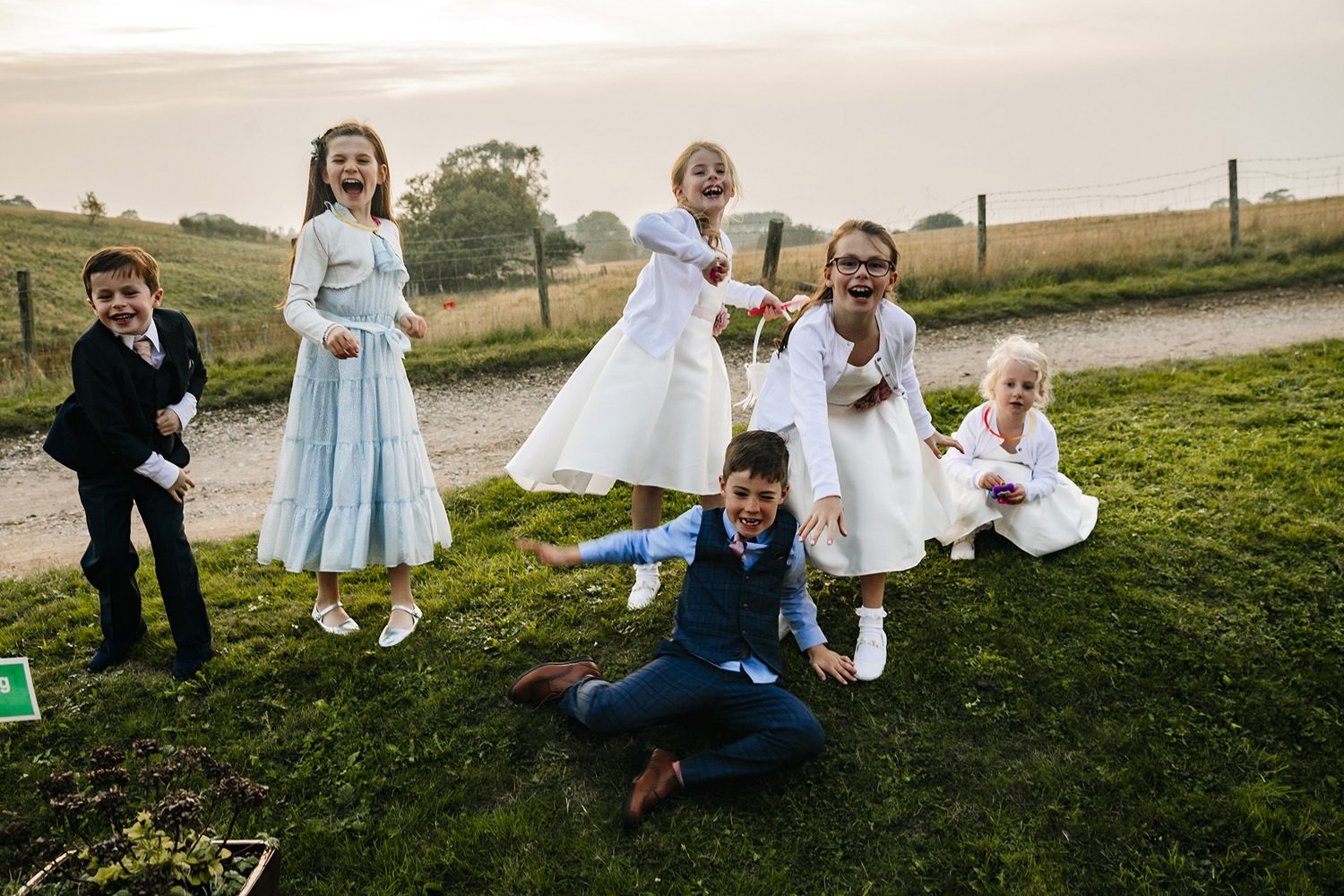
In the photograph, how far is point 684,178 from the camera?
465 centimetres

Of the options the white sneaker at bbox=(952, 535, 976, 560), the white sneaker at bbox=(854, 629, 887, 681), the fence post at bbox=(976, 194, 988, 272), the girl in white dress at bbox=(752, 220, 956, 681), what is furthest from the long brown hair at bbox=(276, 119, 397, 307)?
the fence post at bbox=(976, 194, 988, 272)

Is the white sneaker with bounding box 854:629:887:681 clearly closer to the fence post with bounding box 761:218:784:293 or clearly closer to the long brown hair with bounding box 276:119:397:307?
the long brown hair with bounding box 276:119:397:307

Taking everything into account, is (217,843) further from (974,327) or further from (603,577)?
(974,327)

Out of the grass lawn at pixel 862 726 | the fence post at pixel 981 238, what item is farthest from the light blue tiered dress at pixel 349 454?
the fence post at pixel 981 238

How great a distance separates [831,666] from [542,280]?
1126cm

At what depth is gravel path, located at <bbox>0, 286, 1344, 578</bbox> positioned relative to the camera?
7691mm

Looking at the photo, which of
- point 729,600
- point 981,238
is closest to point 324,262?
point 729,600

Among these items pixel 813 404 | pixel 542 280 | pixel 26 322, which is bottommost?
pixel 813 404

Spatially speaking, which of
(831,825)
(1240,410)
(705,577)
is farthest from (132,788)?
(1240,410)

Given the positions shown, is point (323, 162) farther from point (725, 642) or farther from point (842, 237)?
point (725, 642)

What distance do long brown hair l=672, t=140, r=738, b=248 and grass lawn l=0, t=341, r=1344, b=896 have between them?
1850mm

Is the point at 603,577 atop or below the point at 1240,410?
below

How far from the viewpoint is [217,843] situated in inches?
113

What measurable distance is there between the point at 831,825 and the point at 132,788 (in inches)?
105
